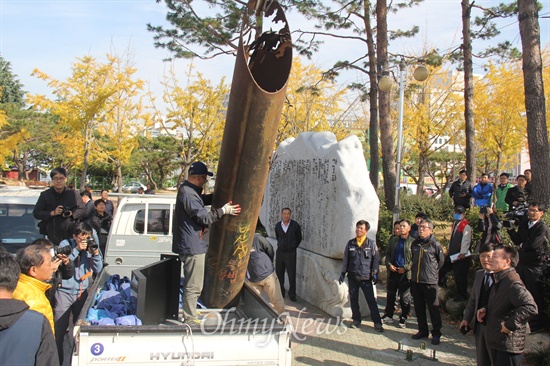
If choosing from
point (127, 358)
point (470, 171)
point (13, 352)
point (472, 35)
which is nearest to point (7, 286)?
point (13, 352)

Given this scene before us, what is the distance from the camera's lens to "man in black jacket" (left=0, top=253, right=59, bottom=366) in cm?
270

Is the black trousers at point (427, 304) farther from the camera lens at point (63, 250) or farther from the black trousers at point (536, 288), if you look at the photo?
the camera lens at point (63, 250)

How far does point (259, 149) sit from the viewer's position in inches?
154

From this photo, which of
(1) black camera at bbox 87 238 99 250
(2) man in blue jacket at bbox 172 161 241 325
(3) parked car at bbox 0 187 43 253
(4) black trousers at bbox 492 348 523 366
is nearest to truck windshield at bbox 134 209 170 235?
(3) parked car at bbox 0 187 43 253

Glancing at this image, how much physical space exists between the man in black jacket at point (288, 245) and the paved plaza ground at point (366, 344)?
990 millimetres

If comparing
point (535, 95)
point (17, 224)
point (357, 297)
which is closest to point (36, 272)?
point (357, 297)

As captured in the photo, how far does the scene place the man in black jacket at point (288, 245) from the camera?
852 centimetres

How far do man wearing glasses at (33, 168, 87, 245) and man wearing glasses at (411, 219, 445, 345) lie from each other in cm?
461

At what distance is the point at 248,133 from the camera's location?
3.83 meters

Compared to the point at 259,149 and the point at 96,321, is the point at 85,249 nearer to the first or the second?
the point at 96,321

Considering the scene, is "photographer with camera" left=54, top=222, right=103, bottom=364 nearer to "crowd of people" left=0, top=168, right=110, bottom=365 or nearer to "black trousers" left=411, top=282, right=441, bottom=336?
"crowd of people" left=0, top=168, right=110, bottom=365

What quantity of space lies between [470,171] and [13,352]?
11843 millimetres

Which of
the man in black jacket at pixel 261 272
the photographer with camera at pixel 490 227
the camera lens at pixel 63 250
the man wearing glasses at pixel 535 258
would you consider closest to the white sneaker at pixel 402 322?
the photographer with camera at pixel 490 227

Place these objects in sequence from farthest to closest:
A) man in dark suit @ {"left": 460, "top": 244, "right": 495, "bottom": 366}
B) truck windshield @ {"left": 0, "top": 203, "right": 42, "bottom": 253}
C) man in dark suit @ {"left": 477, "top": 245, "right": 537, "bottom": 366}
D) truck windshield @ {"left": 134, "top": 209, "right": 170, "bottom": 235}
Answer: truck windshield @ {"left": 134, "top": 209, "right": 170, "bottom": 235} < truck windshield @ {"left": 0, "top": 203, "right": 42, "bottom": 253} < man in dark suit @ {"left": 460, "top": 244, "right": 495, "bottom": 366} < man in dark suit @ {"left": 477, "top": 245, "right": 537, "bottom": 366}
